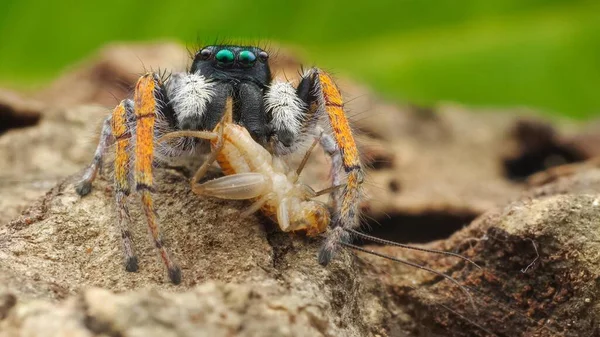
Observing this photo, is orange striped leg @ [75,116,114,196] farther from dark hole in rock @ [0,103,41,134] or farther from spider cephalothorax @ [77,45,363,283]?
dark hole in rock @ [0,103,41,134]

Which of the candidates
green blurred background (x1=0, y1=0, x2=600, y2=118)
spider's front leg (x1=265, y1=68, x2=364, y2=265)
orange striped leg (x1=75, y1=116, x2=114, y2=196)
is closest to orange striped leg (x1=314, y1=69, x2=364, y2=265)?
spider's front leg (x1=265, y1=68, x2=364, y2=265)

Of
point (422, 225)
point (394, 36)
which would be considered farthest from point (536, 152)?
point (394, 36)

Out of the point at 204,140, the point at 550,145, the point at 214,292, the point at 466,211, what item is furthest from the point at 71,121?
the point at 550,145

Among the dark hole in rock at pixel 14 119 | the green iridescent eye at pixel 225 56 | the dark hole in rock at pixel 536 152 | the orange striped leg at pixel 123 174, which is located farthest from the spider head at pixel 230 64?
the dark hole in rock at pixel 536 152

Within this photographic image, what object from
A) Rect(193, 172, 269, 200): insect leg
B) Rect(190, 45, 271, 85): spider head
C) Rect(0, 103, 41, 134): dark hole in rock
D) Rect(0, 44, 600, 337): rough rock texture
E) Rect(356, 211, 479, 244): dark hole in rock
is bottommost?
Rect(356, 211, 479, 244): dark hole in rock

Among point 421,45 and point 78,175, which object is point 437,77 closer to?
point 421,45

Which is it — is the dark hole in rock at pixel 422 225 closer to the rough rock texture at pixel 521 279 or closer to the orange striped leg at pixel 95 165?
the rough rock texture at pixel 521 279

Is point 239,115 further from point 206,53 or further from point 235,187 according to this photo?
point 235,187
